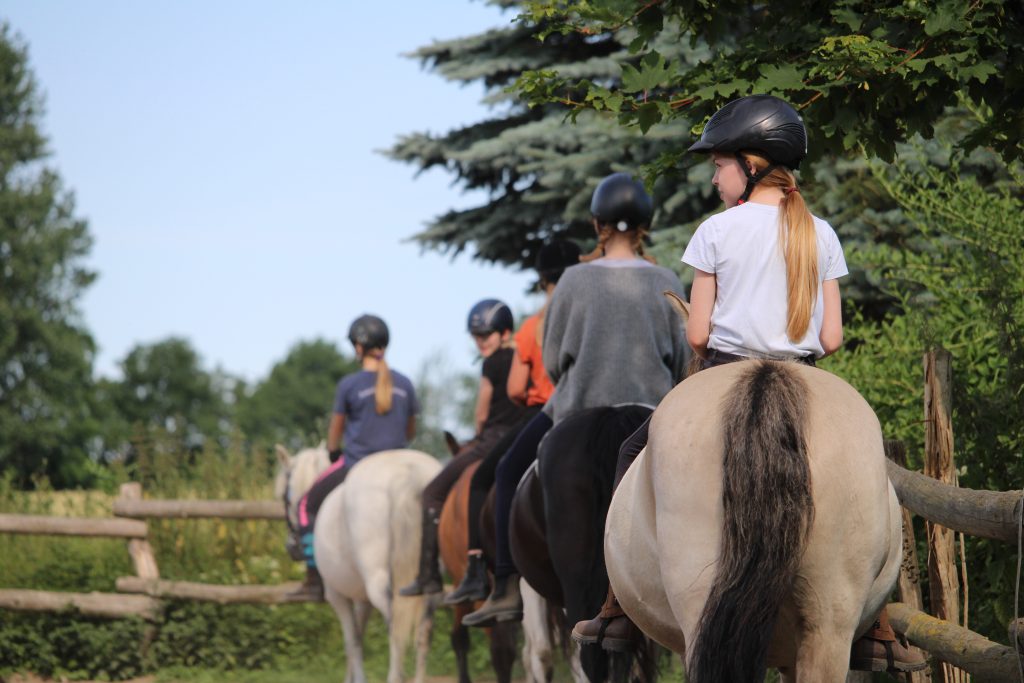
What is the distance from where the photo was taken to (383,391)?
10.7 meters

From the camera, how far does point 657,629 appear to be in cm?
425

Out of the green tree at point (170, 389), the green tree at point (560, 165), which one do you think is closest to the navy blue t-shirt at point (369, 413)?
the green tree at point (560, 165)

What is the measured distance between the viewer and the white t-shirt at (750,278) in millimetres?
4234

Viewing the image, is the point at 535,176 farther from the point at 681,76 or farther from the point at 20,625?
the point at 681,76

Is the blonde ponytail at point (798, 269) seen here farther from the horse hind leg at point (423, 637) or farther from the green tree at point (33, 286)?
the green tree at point (33, 286)

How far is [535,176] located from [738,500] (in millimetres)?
14502

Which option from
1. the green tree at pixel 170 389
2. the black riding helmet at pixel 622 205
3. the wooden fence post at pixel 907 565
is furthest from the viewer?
the green tree at pixel 170 389

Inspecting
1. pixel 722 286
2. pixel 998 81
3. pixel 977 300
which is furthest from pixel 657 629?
pixel 977 300

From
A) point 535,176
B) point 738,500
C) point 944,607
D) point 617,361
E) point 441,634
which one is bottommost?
point 441,634

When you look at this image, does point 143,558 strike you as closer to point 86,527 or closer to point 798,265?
point 86,527

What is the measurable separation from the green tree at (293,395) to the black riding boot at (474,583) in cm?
7356

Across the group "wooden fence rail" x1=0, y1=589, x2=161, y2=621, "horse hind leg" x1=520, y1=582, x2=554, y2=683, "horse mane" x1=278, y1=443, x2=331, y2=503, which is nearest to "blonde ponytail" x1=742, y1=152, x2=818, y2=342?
"horse hind leg" x1=520, y1=582, x2=554, y2=683

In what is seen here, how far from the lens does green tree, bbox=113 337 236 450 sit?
80562mm

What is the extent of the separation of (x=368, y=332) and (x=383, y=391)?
0.51 m
